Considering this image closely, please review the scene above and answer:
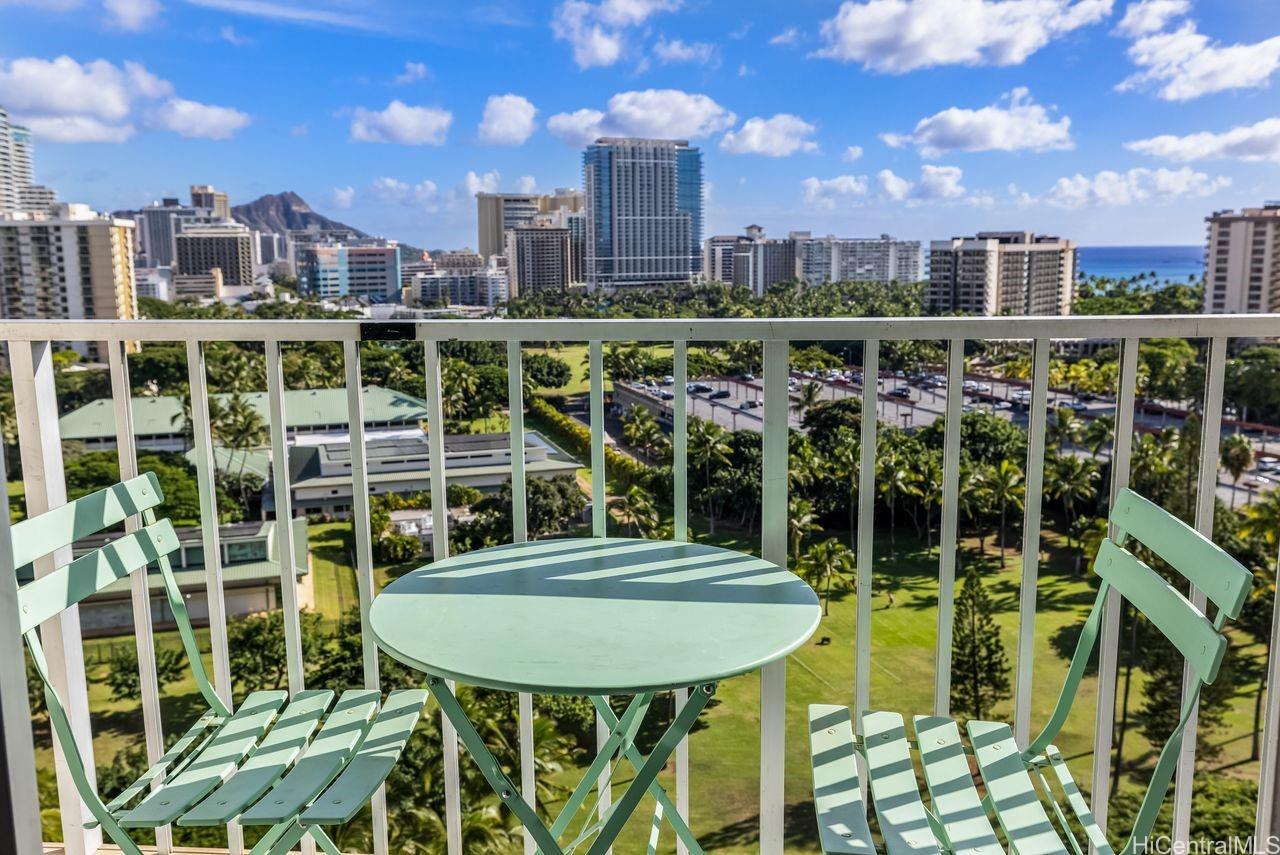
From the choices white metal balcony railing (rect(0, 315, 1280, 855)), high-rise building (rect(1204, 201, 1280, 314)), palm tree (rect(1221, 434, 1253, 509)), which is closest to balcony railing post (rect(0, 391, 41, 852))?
white metal balcony railing (rect(0, 315, 1280, 855))

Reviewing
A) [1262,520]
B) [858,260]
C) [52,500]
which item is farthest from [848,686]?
[858,260]

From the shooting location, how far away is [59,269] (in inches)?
1881

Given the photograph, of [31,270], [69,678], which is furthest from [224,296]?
[69,678]

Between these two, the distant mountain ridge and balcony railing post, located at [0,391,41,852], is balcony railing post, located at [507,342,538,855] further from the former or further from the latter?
the distant mountain ridge

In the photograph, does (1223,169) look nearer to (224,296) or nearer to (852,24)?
(852,24)

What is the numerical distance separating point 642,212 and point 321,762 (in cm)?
7122

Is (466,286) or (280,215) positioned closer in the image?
(466,286)

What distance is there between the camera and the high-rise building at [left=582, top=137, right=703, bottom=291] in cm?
6900

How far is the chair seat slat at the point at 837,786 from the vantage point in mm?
1305

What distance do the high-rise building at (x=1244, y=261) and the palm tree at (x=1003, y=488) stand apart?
10275 mm

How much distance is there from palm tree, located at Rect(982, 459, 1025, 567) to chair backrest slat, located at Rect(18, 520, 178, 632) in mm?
30199

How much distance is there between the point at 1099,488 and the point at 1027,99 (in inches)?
2151

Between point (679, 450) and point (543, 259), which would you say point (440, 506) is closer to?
point (679, 450)

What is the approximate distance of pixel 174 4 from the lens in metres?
81.1
